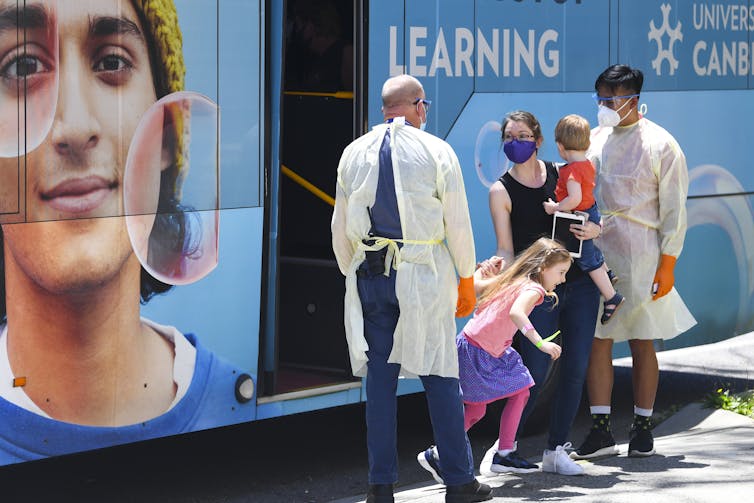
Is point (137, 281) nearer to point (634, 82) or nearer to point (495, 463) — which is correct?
point (495, 463)

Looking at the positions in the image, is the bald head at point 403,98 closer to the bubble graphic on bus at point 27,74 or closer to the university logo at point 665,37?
the bubble graphic on bus at point 27,74

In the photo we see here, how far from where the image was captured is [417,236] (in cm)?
582

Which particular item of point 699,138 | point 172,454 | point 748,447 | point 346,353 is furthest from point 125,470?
point 699,138

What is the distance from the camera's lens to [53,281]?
225 inches

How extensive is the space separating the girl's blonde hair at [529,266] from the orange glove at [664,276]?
80cm

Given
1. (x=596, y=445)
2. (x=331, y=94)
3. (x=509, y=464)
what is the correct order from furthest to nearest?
1. (x=331, y=94)
2. (x=596, y=445)
3. (x=509, y=464)

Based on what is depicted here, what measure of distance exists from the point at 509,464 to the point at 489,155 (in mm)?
1783

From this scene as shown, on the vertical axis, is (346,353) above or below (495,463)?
above

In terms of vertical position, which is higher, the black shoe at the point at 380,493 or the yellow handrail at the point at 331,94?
the yellow handrail at the point at 331,94

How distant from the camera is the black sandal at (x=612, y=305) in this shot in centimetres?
688

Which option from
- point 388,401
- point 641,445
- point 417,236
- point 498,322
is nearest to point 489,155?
point 498,322

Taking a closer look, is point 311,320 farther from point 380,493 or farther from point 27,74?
point 27,74

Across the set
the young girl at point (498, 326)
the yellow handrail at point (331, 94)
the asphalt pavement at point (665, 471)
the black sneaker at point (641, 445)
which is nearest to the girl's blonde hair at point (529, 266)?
the young girl at point (498, 326)

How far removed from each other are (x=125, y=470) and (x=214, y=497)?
755 mm
